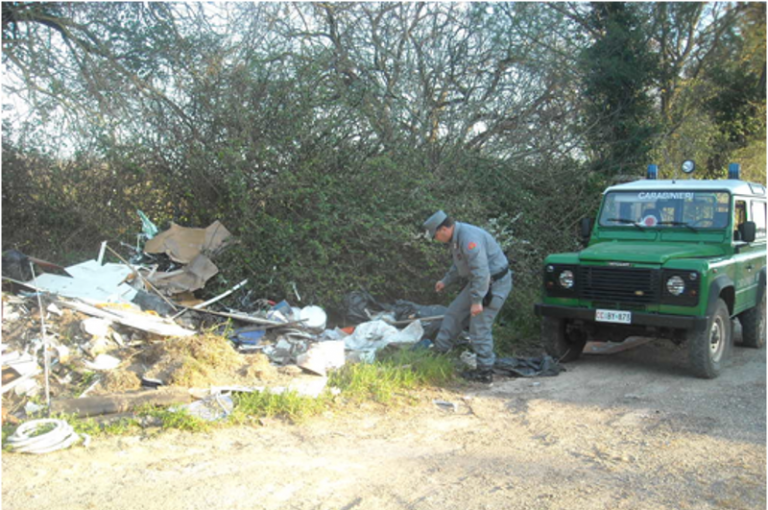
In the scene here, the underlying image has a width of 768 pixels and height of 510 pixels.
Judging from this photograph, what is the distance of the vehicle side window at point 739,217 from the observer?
7234 mm

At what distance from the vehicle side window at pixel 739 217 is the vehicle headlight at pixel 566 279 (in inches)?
78.7

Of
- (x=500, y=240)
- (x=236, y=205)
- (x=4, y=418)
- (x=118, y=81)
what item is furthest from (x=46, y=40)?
(x=500, y=240)

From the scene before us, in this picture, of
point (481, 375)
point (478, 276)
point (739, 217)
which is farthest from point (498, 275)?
point (739, 217)

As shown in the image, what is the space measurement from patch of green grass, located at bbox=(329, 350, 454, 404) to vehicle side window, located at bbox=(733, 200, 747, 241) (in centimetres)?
359

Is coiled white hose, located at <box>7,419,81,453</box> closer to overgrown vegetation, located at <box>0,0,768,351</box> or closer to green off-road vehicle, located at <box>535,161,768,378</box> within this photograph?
overgrown vegetation, located at <box>0,0,768,351</box>

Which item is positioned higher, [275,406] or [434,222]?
[434,222]

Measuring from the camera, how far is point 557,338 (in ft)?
23.5

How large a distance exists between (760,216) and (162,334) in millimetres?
7308

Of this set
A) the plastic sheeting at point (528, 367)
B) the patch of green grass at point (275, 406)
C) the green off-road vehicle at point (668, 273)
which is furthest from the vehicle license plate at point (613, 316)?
the patch of green grass at point (275, 406)

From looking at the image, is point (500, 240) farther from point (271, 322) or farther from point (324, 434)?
point (324, 434)

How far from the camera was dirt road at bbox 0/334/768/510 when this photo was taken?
3.70 meters

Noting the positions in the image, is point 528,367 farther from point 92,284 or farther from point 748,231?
point 92,284

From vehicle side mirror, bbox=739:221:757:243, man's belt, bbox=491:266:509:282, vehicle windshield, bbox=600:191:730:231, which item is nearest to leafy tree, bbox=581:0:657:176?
vehicle windshield, bbox=600:191:730:231

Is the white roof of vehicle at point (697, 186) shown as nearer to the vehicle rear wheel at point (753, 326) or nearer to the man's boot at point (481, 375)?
the vehicle rear wheel at point (753, 326)
